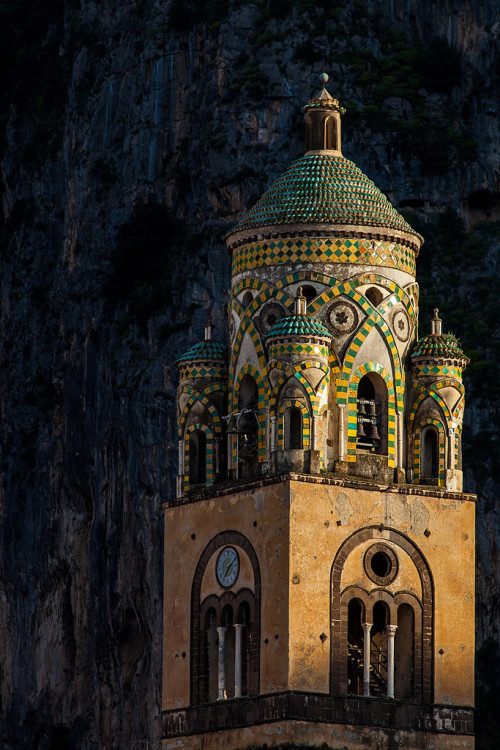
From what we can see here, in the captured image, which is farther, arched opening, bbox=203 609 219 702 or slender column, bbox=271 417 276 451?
arched opening, bbox=203 609 219 702

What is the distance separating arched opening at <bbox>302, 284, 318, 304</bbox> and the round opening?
4.65 meters

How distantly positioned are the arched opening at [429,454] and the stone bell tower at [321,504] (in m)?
0.04

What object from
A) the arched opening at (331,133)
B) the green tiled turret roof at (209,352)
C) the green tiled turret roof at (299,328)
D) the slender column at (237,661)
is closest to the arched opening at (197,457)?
the green tiled turret roof at (209,352)

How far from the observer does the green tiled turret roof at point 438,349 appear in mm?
41219

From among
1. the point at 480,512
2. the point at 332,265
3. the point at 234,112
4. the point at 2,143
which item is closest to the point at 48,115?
the point at 2,143

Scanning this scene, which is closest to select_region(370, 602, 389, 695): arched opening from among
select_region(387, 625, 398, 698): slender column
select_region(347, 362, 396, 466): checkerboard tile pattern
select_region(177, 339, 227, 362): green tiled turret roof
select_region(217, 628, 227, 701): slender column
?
select_region(387, 625, 398, 698): slender column

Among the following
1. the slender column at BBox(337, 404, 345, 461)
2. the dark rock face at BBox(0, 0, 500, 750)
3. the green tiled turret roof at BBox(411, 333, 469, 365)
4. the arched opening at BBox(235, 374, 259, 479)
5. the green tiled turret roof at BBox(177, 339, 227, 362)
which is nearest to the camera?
the slender column at BBox(337, 404, 345, 461)

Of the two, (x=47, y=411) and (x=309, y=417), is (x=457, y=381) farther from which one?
(x=47, y=411)

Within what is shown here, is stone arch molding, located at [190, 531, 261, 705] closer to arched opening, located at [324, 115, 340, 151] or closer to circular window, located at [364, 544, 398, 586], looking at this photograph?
circular window, located at [364, 544, 398, 586]

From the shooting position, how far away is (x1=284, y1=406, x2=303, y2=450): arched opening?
129ft

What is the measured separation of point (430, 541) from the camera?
3994 centimetres

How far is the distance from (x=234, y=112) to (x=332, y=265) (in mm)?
64263

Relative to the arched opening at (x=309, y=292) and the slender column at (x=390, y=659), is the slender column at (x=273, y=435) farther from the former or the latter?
the slender column at (x=390, y=659)

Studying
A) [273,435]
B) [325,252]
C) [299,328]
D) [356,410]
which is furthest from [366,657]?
[325,252]
